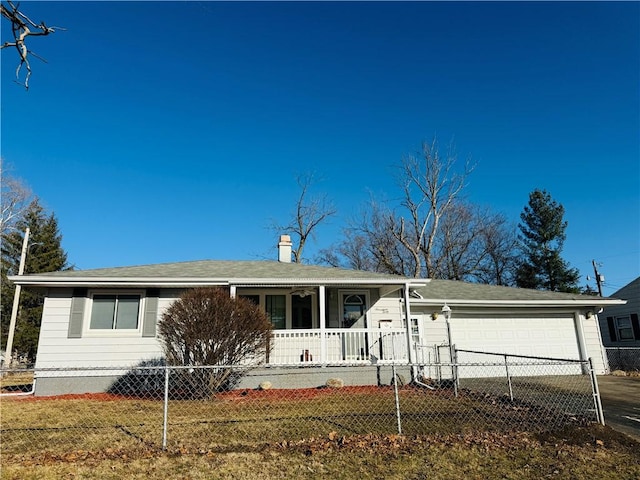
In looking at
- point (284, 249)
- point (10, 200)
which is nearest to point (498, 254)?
point (284, 249)

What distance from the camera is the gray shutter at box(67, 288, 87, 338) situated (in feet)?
34.4

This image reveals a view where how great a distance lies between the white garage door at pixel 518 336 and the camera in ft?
44.7

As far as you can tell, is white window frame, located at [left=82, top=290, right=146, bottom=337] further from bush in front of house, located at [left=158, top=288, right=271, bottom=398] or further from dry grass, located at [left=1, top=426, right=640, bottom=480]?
dry grass, located at [left=1, top=426, right=640, bottom=480]

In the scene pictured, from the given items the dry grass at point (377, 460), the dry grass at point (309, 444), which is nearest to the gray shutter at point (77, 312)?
the dry grass at point (309, 444)

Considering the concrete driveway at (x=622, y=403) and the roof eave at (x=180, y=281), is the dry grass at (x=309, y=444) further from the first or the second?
the roof eave at (x=180, y=281)

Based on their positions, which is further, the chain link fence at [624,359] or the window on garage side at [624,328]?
the window on garage side at [624,328]

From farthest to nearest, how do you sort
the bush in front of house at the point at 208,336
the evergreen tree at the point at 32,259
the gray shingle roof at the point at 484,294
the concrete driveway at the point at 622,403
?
the evergreen tree at the point at 32,259 < the gray shingle roof at the point at 484,294 < the bush in front of house at the point at 208,336 < the concrete driveway at the point at 622,403

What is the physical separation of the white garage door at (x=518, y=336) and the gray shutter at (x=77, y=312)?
36.4 ft

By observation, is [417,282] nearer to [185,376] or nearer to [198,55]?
[185,376]

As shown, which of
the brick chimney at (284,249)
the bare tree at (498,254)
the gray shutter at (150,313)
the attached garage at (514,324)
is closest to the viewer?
the gray shutter at (150,313)

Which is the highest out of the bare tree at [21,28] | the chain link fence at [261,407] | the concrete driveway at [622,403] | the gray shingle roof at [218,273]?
the bare tree at [21,28]

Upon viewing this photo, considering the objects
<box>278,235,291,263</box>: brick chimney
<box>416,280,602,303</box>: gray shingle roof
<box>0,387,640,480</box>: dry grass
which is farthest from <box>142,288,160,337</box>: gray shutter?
<box>416,280,602,303</box>: gray shingle roof

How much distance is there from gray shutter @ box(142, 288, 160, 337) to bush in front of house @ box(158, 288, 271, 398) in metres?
1.84

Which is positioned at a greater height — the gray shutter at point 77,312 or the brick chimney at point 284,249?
the brick chimney at point 284,249
